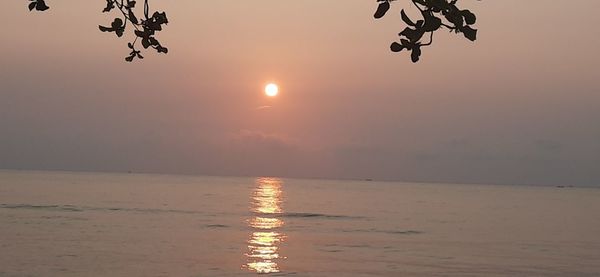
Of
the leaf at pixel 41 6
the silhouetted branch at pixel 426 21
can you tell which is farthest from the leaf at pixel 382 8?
the leaf at pixel 41 6

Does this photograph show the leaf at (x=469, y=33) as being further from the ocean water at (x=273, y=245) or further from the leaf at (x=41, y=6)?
the ocean water at (x=273, y=245)

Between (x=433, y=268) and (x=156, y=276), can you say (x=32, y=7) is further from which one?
(x=433, y=268)

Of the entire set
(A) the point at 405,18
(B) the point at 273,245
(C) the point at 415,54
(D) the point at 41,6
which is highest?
(D) the point at 41,6

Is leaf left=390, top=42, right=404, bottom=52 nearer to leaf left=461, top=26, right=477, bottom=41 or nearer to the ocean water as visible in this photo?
leaf left=461, top=26, right=477, bottom=41

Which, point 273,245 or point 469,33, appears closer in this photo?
point 469,33

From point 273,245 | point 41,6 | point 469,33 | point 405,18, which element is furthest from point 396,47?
point 273,245

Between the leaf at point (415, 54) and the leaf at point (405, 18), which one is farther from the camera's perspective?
the leaf at point (415, 54)

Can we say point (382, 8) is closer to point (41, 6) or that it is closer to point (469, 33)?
point (469, 33)

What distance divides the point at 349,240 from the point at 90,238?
49.8 feet

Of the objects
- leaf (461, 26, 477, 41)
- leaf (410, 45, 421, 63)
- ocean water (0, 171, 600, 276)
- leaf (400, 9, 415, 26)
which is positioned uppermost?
leaf (400, 9, 415, 26)

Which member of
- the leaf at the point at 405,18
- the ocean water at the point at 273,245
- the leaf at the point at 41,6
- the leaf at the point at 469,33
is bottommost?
the ocean water at the point at 273,245

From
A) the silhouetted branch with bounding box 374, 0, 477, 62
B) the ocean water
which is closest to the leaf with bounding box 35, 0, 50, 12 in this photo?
the silhouetted branch with bounding box 374, 0, 477, 62

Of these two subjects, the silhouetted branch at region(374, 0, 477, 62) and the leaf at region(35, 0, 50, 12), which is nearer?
the silhouetted branch at region(374, 0, 477, 62)

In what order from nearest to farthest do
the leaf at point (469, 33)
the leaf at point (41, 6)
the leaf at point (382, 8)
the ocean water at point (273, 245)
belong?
the leaf at point (469, 33) → the leaf at point (382, 8) → the leaf at point (41, 6) → the ocean water at point (273, 245)
